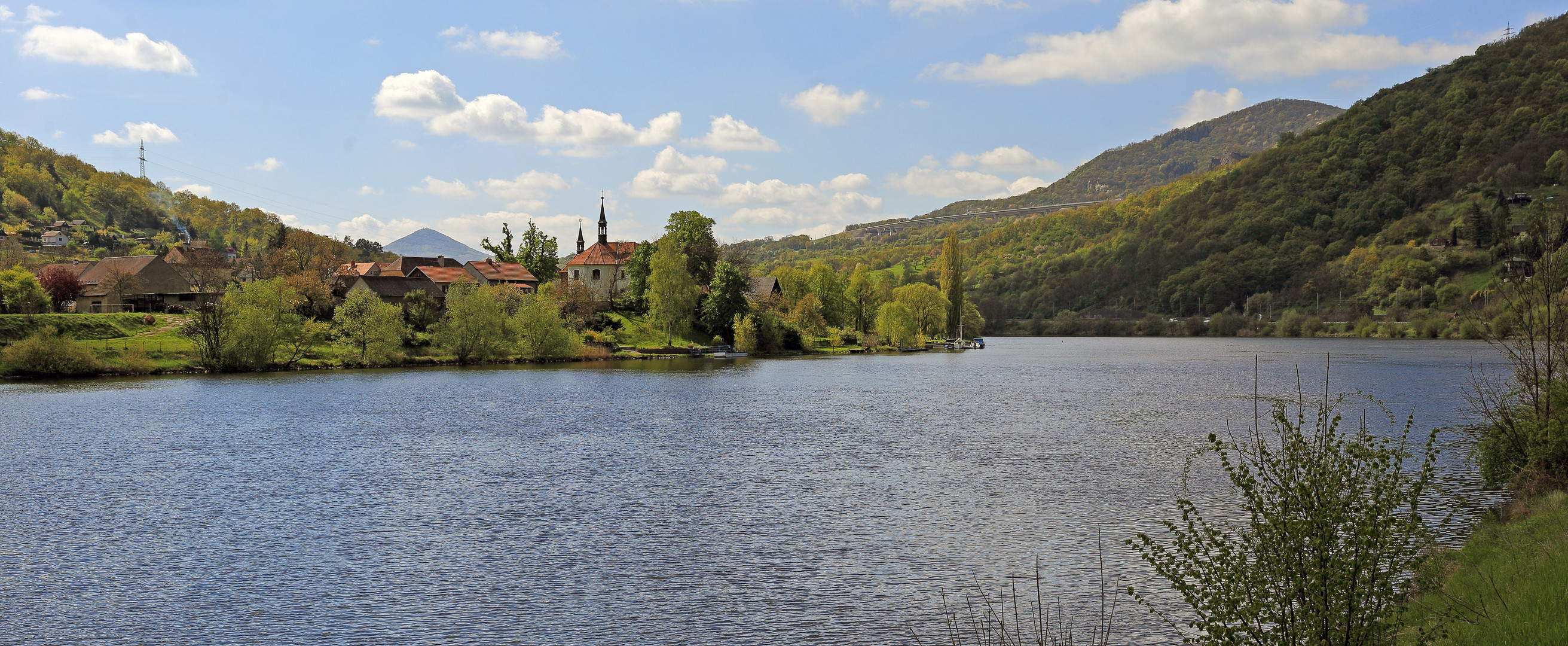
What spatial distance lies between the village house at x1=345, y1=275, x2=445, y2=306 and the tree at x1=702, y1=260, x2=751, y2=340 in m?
30.5

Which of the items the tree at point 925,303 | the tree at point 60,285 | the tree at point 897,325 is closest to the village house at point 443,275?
the tree at point 60,285

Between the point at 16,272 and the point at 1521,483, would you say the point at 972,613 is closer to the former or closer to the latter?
the point at 1521,483

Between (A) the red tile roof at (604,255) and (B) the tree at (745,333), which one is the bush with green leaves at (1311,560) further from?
(A) the red tile roof at (604,255)

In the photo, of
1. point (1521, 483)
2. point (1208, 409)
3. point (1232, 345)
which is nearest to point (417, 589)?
point (1521, 483)

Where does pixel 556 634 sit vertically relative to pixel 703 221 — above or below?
below

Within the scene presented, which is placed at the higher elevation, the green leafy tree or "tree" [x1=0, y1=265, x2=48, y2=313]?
the green leafy tree

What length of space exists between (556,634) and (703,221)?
103621mm

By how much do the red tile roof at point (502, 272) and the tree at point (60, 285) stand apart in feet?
142

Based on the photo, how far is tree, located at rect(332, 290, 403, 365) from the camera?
82.4 metres

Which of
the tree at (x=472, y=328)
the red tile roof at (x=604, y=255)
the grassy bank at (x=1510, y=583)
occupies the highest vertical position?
the red tile roof at (x=604, y=255)

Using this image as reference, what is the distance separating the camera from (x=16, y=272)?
83000mm

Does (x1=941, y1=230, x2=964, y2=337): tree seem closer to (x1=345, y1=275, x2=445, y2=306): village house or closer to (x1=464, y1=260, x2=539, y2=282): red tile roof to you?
(x1=464, y1=260, x2=539, y2=282): red tile roof

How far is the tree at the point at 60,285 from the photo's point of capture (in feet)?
302

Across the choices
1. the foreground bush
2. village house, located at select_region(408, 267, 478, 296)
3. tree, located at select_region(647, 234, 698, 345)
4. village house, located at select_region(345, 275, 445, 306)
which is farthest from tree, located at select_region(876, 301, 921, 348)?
the foreground bush
